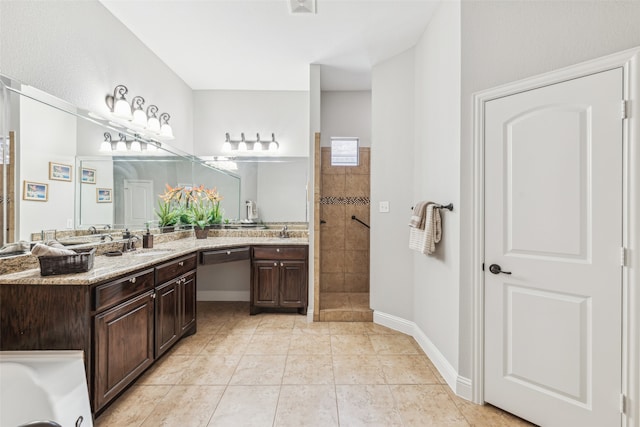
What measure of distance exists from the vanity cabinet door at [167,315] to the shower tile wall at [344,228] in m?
2.05

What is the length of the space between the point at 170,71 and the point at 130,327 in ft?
9.42

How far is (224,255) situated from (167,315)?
2.95 ft

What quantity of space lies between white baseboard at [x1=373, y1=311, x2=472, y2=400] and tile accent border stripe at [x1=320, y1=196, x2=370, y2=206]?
1.55 meters

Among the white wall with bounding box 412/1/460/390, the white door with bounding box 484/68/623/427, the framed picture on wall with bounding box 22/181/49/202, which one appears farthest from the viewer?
the white wall with bounding box 412/1/460/390

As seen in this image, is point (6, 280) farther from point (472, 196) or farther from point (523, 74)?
point (523, 74)

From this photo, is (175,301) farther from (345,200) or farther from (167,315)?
(345,200)

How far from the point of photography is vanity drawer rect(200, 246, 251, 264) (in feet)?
9.89

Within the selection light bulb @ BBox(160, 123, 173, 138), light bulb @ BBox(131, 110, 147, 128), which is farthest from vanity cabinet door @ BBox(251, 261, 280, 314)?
light bulb @ BBox(131, 110, 147, 128)

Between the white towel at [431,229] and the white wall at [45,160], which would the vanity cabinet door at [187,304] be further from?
the white towel at [431,229]

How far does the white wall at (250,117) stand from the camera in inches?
155

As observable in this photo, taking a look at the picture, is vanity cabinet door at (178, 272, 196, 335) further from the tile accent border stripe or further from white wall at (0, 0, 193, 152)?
the tile accent border stripe

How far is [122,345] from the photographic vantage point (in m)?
1.85

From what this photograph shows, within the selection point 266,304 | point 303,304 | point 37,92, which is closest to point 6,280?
point 37,92

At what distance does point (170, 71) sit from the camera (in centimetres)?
341
